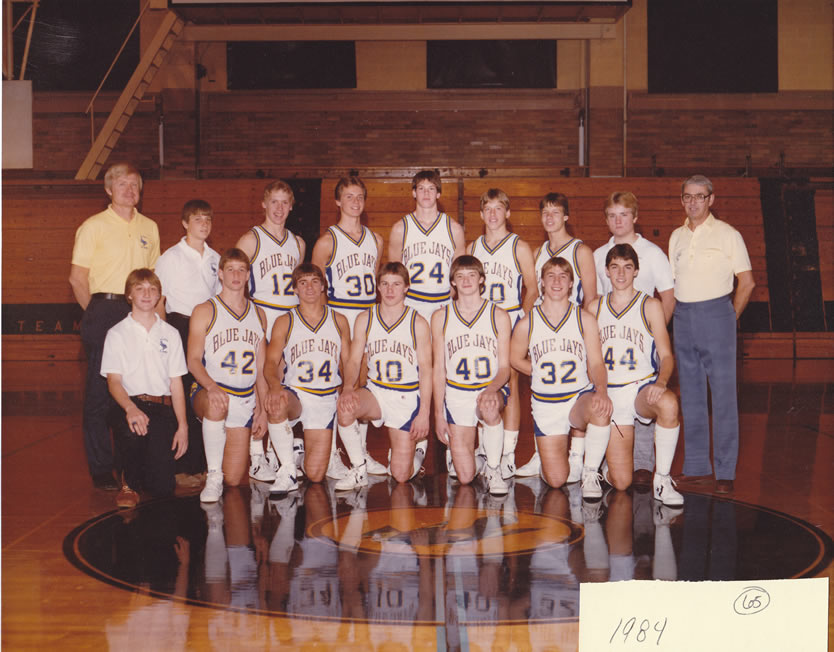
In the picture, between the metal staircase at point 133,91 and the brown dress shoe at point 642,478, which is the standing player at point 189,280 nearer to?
the brown dress shoe at point 642,478

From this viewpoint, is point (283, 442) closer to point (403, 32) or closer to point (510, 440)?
point (510, 440)

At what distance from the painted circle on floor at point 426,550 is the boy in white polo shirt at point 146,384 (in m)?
0.18

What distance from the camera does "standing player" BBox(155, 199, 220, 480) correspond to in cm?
541

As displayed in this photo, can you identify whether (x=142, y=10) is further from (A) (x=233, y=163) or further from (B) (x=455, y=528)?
(B) (x=455, y=528)

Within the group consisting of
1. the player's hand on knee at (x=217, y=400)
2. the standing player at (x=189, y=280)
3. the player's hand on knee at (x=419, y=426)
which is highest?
the standing player at (x=189, y=280)

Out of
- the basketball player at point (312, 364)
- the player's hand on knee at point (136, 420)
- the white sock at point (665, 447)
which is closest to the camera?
the player's hand on knee at point (136, 420)

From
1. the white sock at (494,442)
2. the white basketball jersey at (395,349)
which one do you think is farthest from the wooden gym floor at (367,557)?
the white basketball jersey at (395,349)

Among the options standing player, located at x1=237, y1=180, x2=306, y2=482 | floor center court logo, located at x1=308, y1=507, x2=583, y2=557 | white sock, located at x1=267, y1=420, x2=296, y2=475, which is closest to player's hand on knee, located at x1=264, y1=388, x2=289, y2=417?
white sock, located at x1=267, y1=420, x2=296, y2=475

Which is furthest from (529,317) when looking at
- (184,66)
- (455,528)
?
(184,66)

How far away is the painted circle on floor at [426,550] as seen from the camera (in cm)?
333

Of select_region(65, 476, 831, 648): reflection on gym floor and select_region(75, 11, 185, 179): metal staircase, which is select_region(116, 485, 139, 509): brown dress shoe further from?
select_region(75, 11, 185, 179): metal staircase

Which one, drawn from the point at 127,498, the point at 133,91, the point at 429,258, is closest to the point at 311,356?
the point at 429,258

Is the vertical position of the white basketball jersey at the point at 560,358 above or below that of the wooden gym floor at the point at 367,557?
above

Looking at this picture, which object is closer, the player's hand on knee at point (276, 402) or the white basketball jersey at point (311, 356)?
the player's hand on knee at point (276, 402)
